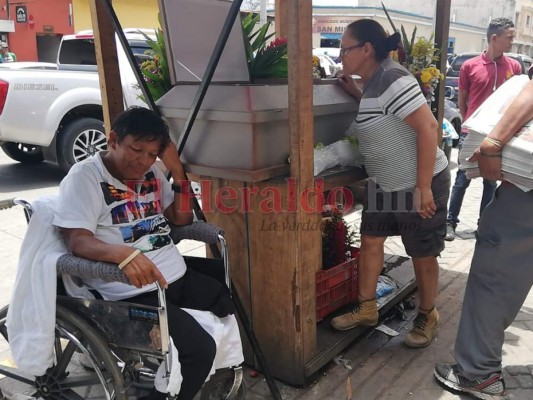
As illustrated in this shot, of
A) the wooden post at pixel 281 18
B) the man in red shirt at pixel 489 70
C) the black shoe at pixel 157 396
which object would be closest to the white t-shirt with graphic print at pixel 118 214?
the black shoe at pixel 157 396

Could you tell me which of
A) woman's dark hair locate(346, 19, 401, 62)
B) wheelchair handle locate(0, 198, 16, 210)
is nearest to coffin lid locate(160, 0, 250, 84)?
woman's dark hair locate(346, 19, 401, 62)

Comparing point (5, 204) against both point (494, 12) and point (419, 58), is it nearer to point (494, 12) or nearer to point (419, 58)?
point (419, 58)

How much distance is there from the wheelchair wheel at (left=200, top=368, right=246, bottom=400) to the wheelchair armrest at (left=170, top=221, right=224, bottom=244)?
584 mm

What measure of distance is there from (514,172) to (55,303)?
1.90 metres

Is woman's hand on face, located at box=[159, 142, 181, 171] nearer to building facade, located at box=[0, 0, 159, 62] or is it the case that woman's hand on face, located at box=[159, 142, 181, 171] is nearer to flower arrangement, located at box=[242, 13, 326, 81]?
flower arrangement, located at box=[242, 13, 326, 81]

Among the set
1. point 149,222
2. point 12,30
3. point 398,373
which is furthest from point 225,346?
point 12,30

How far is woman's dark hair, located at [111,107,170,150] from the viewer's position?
192cm

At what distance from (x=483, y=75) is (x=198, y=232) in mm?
3225

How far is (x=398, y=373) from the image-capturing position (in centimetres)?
257

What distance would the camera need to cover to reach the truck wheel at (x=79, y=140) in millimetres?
6438

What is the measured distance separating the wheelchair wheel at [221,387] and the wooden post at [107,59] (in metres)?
1.50

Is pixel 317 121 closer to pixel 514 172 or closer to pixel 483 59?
pixel 514 172

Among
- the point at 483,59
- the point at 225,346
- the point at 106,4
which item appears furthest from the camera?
the point at 483,59

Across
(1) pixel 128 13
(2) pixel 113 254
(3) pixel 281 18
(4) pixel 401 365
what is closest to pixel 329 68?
(3) pixel 281 18
